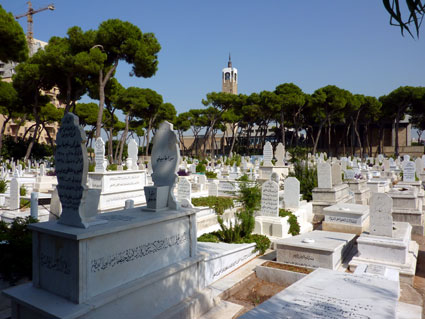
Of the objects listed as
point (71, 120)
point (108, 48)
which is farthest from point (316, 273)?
point (108, 48)

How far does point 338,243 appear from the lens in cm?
564

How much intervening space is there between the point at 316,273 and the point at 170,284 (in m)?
1.98

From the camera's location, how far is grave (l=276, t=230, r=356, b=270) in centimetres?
522

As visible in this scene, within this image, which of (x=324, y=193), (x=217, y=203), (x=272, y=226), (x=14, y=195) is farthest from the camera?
(x=324, y=193)

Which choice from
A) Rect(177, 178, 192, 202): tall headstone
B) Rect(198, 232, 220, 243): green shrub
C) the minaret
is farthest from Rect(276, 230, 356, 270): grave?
the minaret

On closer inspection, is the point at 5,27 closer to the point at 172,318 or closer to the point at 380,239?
the point at 172,318

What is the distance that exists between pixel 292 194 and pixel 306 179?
302 centimetres

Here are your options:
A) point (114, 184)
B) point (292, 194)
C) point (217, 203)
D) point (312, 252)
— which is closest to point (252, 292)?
point (312, 252)

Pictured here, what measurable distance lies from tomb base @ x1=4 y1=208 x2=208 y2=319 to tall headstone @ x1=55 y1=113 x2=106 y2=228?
0.15 meters

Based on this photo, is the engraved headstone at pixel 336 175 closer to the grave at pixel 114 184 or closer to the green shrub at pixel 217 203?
the green shrub at pixel 217 203

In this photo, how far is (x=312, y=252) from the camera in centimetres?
532

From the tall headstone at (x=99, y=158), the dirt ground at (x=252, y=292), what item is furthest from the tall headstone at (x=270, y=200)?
the tall headstone at (x=99, y=158)

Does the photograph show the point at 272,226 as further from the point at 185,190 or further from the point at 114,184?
the point at 114,184

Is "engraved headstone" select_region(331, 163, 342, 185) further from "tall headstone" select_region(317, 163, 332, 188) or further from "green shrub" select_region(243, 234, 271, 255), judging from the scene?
"green shrub" select_region(243, 234, 271, 255)
